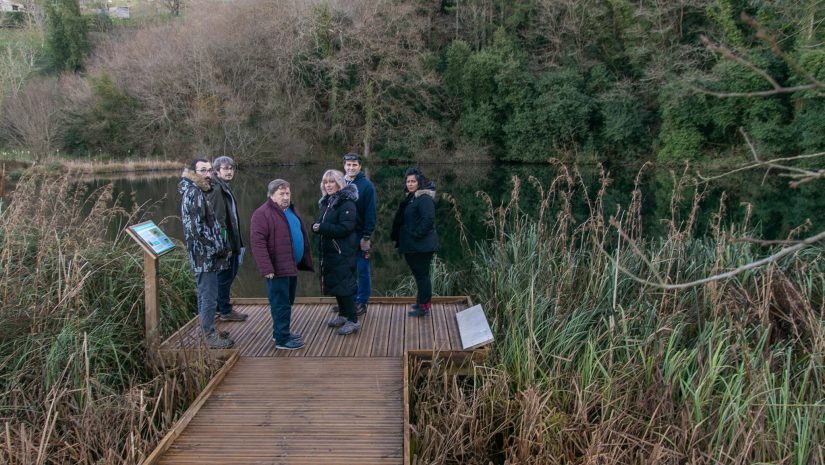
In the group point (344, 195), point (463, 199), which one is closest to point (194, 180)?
point (344, 195)

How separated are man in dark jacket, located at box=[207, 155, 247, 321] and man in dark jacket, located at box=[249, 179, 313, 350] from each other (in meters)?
0.35

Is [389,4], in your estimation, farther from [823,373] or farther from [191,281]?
[823,373]

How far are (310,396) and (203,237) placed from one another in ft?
4.35

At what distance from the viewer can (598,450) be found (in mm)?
2775

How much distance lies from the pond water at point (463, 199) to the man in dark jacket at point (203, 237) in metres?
2.35

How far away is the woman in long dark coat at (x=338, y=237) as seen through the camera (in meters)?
3.86

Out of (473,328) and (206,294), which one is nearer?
(206,294)

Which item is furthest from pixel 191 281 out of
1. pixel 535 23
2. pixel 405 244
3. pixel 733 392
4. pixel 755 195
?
pixel 535 23

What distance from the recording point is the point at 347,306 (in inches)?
162

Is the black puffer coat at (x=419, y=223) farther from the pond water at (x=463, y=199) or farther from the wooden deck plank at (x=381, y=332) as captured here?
the pond water at (x=463, y=199)

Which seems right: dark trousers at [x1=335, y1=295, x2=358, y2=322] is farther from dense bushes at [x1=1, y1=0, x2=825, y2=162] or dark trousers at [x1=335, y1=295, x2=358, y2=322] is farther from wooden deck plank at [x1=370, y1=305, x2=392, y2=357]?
dense bushes at [x1=1, y1=0, x2=825, y2=162]

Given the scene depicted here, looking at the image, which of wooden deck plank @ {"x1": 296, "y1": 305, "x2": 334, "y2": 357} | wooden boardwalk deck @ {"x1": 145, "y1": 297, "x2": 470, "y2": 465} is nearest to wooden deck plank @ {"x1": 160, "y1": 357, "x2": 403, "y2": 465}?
Answer: wooden boardwalk deck @ {"x1": 145, "y1": 297, "x2": 470, "y2": 465}

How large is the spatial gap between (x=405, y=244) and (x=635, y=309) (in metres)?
1.77

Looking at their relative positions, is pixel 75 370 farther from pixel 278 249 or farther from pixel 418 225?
pixel 418 225
